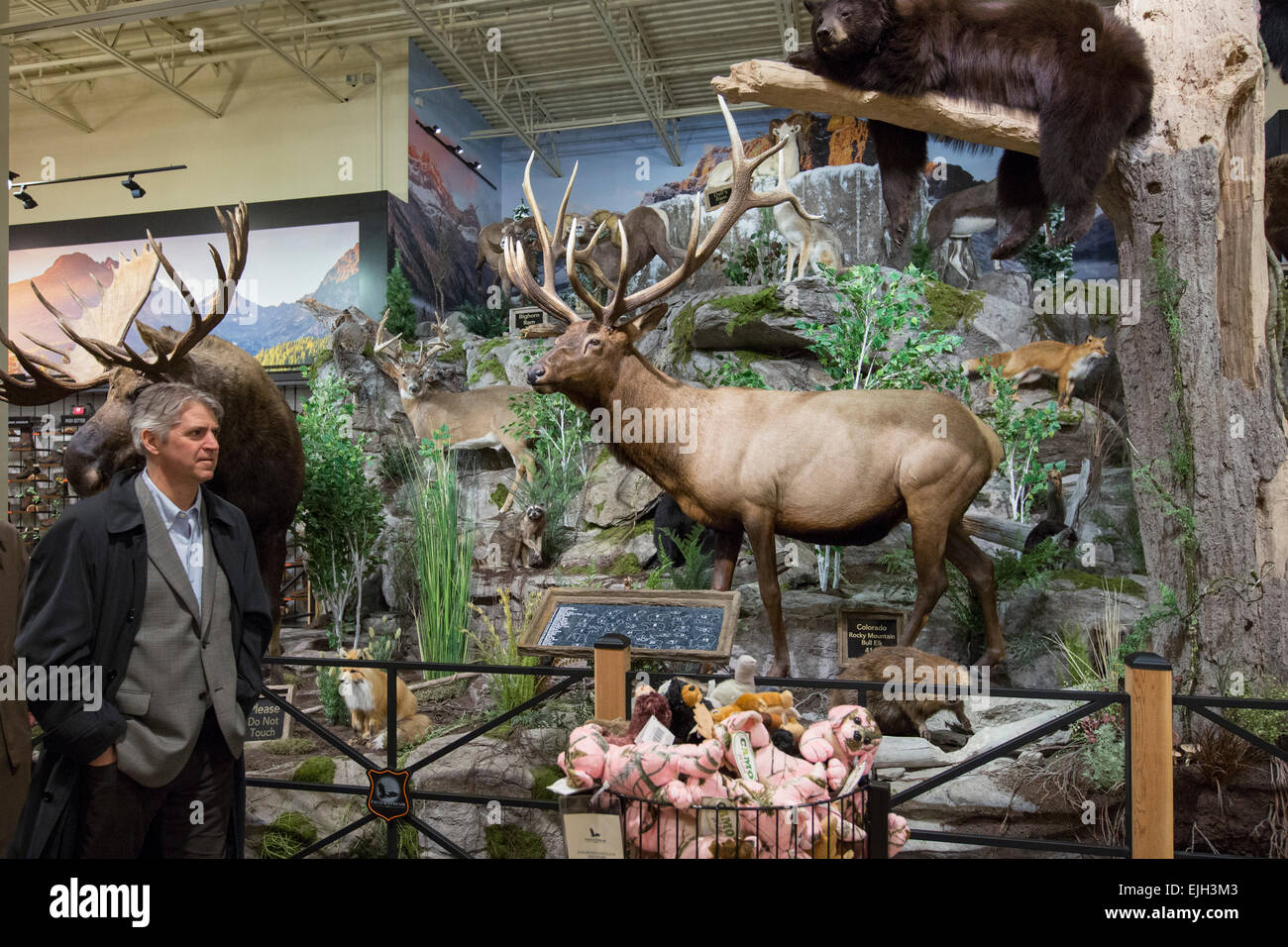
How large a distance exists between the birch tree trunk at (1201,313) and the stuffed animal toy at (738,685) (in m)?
2.24

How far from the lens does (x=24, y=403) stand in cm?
415

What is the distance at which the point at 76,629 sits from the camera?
2.02 metres

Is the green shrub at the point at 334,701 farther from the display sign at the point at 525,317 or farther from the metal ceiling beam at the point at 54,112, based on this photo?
the metal ceiling beam at the point at 54,112

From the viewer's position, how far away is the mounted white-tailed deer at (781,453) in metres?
4.11

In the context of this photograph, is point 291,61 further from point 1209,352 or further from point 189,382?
point 1209,352

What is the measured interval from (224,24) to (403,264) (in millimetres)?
3440

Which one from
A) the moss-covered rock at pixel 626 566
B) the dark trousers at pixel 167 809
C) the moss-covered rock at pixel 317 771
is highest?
the moss-covered rock at pixel 626 566

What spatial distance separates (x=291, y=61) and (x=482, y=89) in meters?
2.09

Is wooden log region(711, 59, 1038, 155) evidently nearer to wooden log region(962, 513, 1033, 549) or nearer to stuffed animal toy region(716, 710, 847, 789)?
wooden log region(962, 513, 1033, 549)

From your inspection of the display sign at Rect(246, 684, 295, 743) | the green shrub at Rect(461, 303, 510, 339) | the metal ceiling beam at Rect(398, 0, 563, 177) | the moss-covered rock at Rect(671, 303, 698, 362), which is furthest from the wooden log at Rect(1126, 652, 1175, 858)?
the green shrub at Rect(461, 303, 510, 339)

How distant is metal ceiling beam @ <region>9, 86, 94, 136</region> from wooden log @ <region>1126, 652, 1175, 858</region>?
1295 centimetres

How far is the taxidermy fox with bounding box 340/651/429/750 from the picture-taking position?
4.23 meters

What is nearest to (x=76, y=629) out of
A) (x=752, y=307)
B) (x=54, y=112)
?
(x=752, y=307)

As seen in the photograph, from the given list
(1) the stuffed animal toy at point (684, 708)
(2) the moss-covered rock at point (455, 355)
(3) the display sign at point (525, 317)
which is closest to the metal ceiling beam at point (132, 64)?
(2) the moss-covered rock at point (455, 355)
